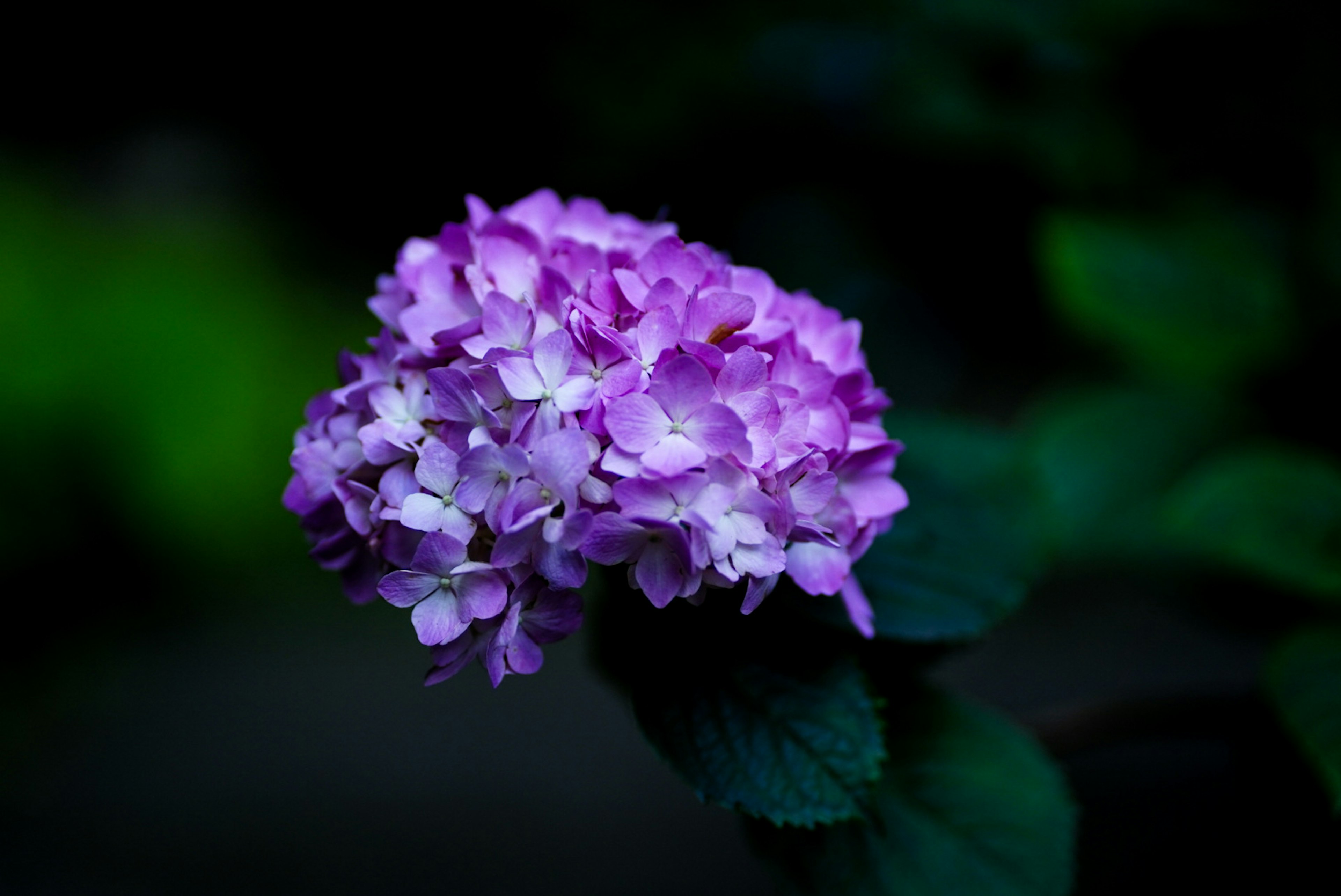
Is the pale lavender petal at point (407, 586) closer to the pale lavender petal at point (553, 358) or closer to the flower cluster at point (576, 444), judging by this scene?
the flower cluster at point (576, 444)

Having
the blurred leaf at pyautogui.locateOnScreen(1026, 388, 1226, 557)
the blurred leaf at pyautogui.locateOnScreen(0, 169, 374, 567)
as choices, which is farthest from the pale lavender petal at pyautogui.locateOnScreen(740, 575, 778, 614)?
the blurred leaf at pyautogui.locateOnScreen(0, 169, 374, 567)

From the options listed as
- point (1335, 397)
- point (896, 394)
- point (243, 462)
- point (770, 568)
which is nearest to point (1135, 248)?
point (1335, 397)

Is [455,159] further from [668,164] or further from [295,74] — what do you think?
[668,164]

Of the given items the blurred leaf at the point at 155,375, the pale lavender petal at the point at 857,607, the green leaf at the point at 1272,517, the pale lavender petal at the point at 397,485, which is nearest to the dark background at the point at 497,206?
the blurred leaf at the point at 155,375

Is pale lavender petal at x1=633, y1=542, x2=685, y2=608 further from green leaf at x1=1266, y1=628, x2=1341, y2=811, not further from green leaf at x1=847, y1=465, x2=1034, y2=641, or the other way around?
green leaf at x1=1266, y1=628, x2=1341, y2=811

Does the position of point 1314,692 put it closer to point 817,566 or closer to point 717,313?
point 817,566

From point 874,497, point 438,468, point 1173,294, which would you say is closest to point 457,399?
point 438,468
